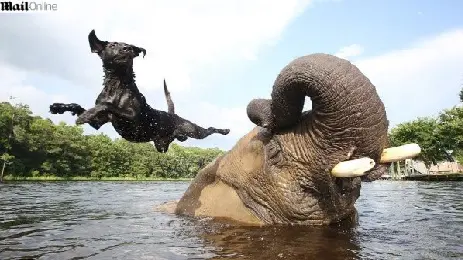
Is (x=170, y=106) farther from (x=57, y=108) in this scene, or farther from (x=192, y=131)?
(x=57, y=108)

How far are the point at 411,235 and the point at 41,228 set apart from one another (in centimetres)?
526

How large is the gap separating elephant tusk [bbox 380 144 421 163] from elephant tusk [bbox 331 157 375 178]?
498mm

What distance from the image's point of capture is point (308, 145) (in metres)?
5.51

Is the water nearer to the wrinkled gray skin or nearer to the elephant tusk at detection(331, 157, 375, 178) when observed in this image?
the wrinkled gray skin

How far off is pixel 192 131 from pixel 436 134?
47.1 metres

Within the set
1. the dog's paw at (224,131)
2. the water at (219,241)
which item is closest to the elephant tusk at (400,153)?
the water at (219,241)

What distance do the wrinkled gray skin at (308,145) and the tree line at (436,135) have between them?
42.0 m

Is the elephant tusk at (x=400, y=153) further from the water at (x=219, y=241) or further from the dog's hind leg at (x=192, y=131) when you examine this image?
the dog's hind leg at (x=192, y=131)

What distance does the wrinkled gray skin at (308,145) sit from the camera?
4.78 metres

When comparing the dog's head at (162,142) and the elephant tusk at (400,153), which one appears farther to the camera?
the dog's head at (162,142)

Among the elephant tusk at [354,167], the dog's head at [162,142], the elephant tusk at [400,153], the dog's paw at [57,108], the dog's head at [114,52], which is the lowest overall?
the elephant tusk at [354,167]

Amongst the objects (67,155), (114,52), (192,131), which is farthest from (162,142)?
(67,155)

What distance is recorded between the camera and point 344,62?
4.83 metres

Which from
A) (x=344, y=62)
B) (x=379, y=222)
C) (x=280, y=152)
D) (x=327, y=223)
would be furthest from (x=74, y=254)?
(x=379, y=222)
